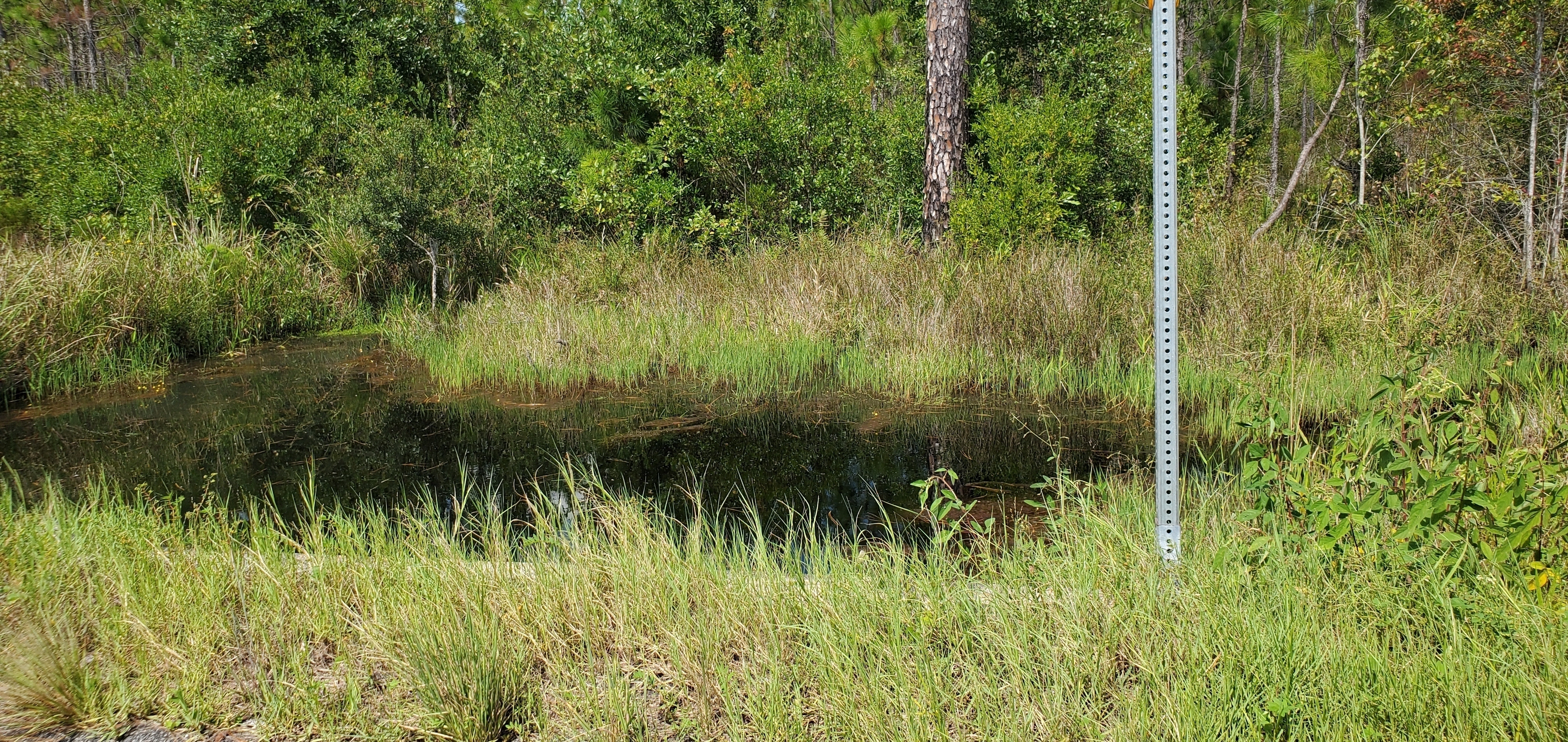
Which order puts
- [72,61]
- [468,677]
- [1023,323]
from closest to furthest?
[468,677], [1023,323], [72,61]

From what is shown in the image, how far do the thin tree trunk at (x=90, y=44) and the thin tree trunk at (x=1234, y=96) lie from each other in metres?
23.7

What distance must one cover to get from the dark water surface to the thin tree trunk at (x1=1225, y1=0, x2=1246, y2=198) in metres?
9.81

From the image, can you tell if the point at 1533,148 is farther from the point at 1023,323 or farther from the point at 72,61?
the point at 72,61

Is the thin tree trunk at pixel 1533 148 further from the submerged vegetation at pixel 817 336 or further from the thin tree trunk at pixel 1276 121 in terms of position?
the thin tree trunk at pixel 1276 121

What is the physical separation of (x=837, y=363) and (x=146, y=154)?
9.82m

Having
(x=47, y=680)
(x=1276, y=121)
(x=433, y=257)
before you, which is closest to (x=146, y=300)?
(x=433, y=257)

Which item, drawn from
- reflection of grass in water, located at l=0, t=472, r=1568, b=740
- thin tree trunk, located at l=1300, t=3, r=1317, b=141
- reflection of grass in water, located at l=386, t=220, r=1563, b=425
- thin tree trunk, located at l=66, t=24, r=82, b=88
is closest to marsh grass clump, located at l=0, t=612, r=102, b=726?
reflection of grass in water, located at l=0, t=472, r=1568, b=740

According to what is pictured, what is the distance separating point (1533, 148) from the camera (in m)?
8.00

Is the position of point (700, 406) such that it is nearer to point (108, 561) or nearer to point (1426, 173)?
point (108, 561)

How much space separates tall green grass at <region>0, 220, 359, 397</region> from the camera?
8000 mm

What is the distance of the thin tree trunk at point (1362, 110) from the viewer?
1109 centimetres

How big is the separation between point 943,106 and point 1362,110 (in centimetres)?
546

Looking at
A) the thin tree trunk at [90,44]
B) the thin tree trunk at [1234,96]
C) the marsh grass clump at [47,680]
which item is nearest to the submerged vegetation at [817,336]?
the marsh grass clump at [47,680]

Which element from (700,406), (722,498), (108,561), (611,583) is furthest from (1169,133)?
(700,406)
